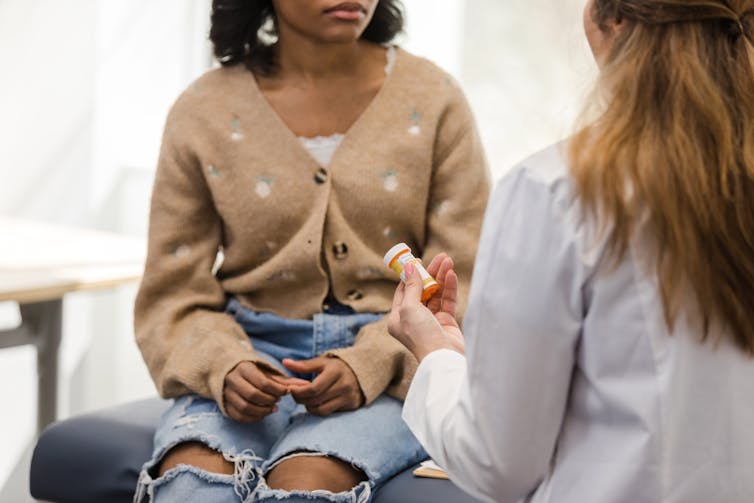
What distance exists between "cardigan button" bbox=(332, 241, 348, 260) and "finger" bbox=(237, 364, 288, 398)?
239 millimetres

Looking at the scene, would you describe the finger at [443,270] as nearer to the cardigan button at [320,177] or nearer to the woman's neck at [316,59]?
the cardigan button at [320,177]

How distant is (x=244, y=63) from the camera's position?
5.96ft

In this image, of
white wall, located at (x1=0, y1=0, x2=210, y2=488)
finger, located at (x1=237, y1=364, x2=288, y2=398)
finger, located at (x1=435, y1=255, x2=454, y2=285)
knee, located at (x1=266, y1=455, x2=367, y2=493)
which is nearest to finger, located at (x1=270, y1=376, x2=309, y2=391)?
finger, located at (x1=237, y1=364, x2=288, y2=398)

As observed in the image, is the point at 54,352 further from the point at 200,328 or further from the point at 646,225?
the point at 646,225

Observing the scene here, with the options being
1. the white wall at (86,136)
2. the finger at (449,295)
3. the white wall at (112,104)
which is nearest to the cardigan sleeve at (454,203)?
the finger at (449,295)

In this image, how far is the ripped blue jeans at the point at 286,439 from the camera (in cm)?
143

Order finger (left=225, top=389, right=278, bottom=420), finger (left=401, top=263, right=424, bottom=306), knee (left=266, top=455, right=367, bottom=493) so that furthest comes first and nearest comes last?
finger (left=225, top=389, right=278, bottom=420), knee (left=266, top=455, right=367, bottom=493), finger (left=401, top=263, right=424, bottom=306)

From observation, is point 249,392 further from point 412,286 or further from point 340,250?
point 412,286

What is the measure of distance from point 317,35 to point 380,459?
667 millimetres

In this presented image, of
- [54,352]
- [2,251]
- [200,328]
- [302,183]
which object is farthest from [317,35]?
[54,352]

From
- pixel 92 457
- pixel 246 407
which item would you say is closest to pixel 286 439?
pixel 246 407

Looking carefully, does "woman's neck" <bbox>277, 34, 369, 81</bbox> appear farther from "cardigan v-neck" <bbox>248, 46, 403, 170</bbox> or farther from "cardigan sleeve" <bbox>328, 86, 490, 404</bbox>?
"cardigan sleeve" <bbox>328, 86, 490, 404</bbox>

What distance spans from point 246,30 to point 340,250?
1.46 ft

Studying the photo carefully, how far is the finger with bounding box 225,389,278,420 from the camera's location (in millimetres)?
1497
